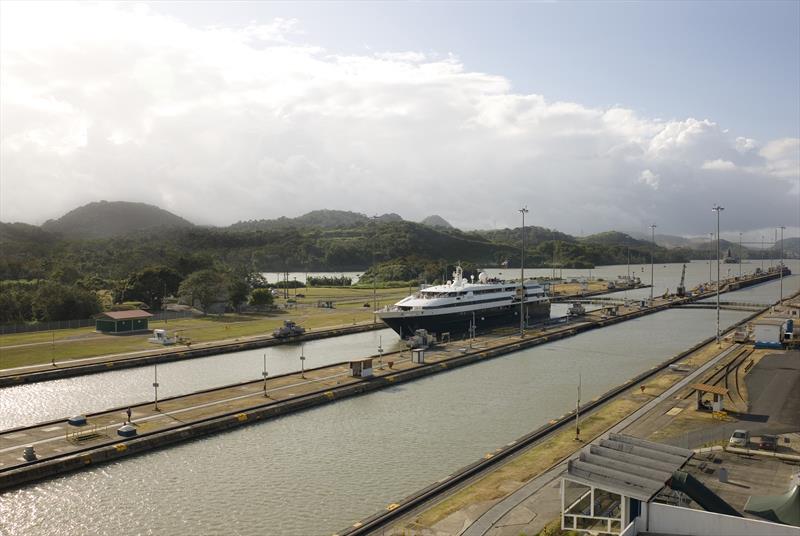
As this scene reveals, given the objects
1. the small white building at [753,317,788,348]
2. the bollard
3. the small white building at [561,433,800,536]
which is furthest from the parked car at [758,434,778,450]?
the small white building at [753,317,788,348]

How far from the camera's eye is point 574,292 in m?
146

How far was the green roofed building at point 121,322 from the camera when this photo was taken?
70188mm

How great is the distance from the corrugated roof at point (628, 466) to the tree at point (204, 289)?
3023 inches

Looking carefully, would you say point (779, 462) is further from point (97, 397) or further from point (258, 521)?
point (97, 397)

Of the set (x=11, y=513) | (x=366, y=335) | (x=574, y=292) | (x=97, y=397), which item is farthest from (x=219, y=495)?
(x=574, y=292)

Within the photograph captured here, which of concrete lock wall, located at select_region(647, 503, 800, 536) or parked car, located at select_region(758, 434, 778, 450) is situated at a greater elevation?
concrete lock wall, located at select_region(647, 503, 800, 536)

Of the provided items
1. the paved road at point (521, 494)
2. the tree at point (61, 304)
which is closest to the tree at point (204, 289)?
the tree at point (61, 304)

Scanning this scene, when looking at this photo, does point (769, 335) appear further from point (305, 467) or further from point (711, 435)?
point (305, 467)

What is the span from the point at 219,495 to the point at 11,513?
808cm

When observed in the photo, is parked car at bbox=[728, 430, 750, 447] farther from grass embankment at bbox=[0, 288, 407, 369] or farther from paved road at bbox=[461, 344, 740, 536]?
grass embankment at bbox=[0, 288, 407, 369]

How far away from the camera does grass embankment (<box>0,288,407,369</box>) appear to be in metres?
57.2

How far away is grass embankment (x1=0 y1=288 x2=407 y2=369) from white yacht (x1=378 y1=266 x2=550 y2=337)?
1463 cm

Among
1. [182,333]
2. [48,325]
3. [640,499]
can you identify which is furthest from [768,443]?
[48,325]

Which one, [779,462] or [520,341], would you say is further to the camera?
[520,341]
